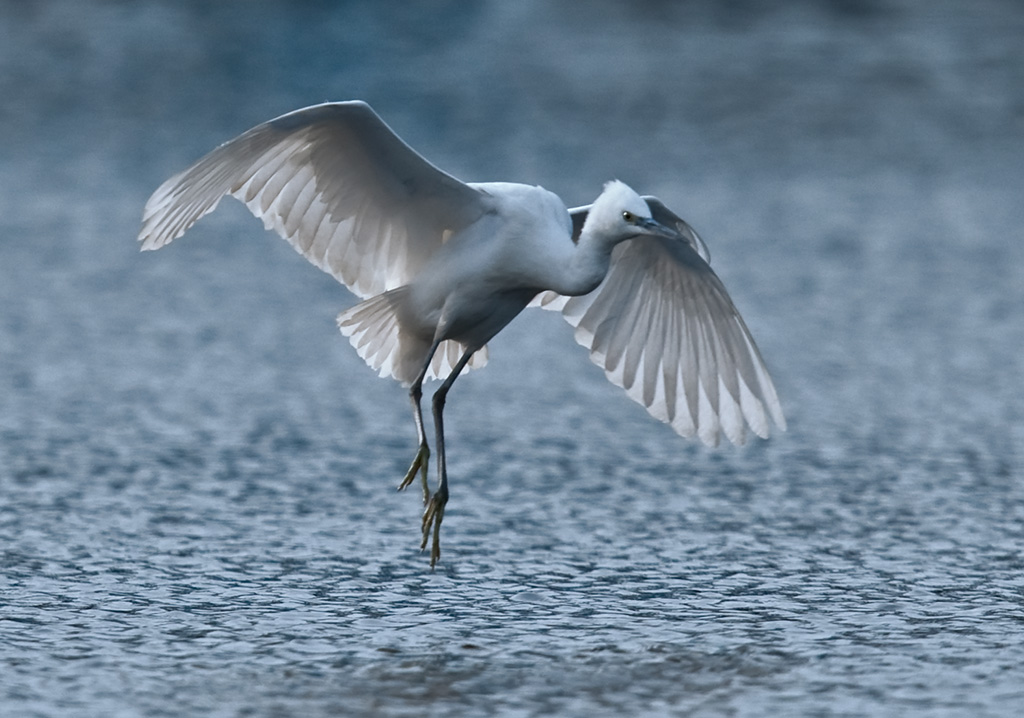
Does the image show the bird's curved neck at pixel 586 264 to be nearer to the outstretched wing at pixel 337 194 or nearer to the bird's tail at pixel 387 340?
the outstretched wing at pixel 337 194

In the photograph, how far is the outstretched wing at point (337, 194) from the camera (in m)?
7.67

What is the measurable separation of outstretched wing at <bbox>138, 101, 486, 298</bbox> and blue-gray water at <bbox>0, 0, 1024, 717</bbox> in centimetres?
153

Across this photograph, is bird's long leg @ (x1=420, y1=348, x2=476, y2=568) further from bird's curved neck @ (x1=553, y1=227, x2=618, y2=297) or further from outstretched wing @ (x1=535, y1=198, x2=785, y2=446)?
bird's curved neck @ (x1=553, y1=227, x2=618, y2=297)

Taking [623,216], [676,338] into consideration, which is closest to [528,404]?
[676,338]

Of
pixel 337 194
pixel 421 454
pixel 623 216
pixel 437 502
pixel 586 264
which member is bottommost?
pixel 437 502

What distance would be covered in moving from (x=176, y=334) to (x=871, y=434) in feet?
20.1

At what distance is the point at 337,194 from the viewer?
8.36 meters

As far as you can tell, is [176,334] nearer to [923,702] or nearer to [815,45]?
[923,702]

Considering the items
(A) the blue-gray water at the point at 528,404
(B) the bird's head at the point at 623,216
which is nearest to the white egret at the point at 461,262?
(B) the bird's head at the point at 623,216

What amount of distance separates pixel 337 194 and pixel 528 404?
497cm

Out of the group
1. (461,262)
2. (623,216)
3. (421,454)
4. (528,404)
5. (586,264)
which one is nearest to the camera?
(623,216)

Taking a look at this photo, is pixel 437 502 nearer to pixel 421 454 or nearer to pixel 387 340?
pixel 421 454

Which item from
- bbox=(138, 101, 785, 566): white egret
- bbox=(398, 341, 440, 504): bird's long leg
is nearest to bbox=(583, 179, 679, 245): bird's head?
bbox=(138, 101, 785, 566): white egret

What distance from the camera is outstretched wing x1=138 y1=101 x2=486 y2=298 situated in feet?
25.2
